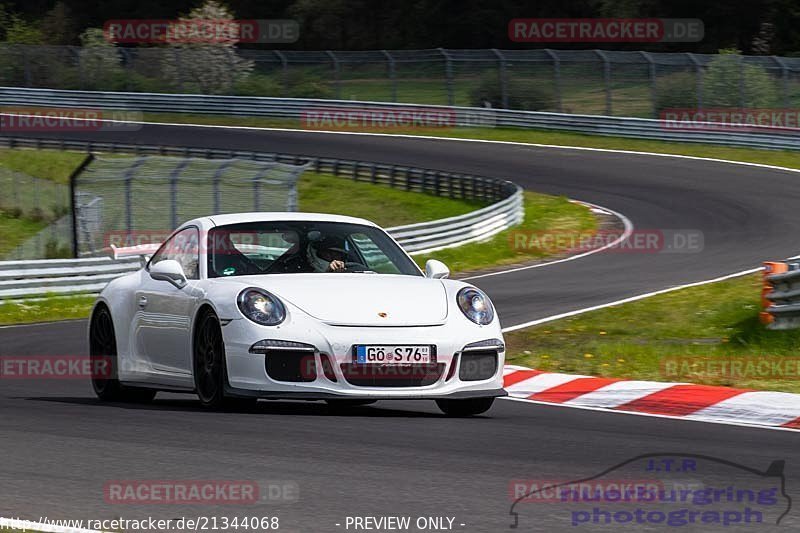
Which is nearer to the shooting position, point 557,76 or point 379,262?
point 379,262

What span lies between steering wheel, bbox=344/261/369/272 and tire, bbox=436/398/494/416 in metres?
1.01

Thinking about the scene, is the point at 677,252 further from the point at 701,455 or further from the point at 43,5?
the point at 43,5

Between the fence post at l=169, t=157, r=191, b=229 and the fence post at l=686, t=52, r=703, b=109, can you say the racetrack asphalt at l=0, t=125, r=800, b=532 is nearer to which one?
the fence post at l=169, t=157, r=191, b=229

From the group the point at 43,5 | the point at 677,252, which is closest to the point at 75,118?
the point at 677,252

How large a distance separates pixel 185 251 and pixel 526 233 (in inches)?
742

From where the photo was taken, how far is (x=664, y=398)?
371 inches

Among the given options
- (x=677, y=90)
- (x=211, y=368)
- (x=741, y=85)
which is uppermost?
(x=211, y=368)

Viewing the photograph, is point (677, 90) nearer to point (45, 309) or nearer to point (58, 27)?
point (45, 309)

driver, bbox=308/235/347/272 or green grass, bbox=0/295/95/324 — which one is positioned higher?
driver, bbox=308/235/347/272

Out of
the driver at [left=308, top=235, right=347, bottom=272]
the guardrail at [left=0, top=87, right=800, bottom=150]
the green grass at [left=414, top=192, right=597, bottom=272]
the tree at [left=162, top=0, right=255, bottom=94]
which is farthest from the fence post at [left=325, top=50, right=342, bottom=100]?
the driver at [left=308, top=235, right=347, bottom=272]

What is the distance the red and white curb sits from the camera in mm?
8672
